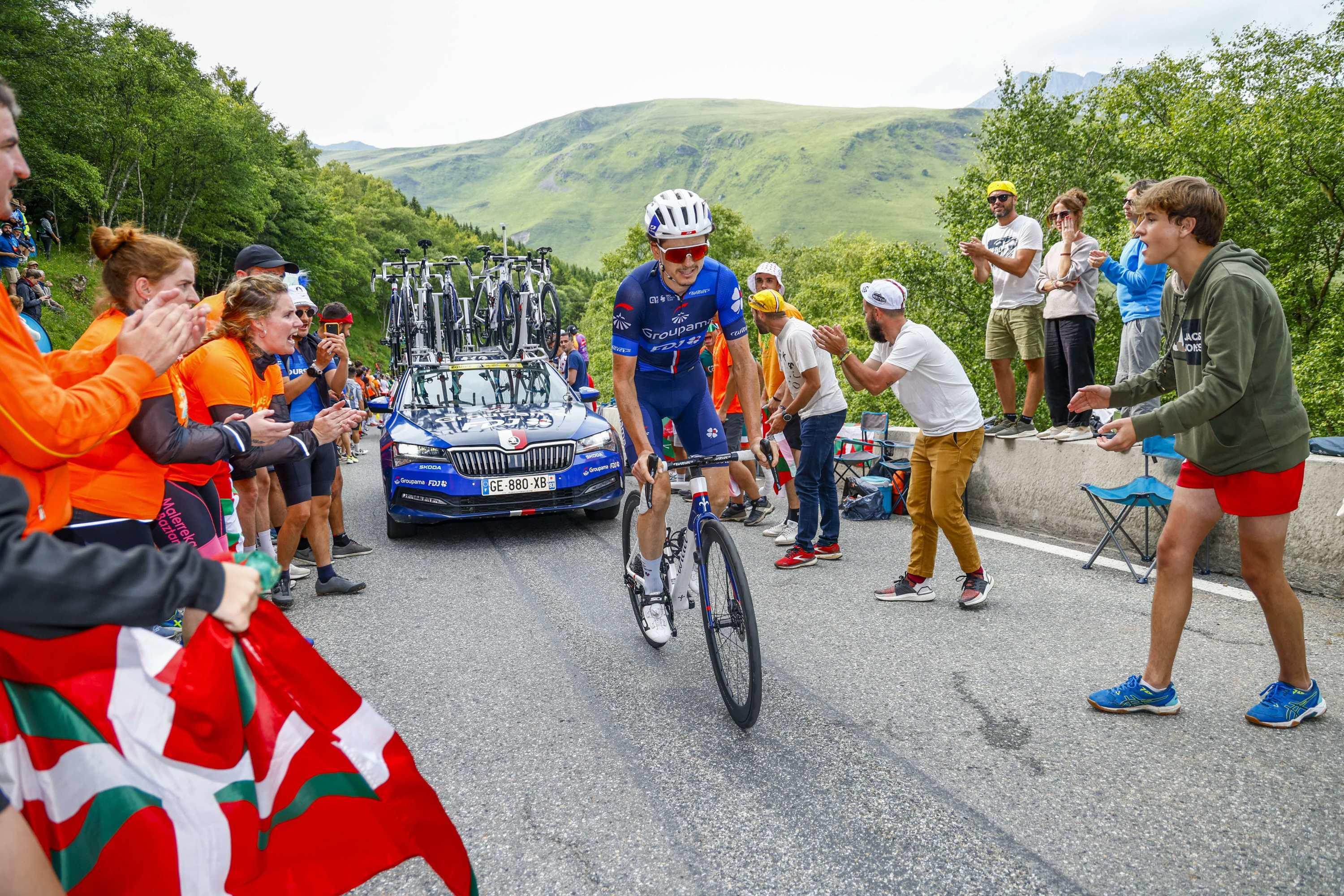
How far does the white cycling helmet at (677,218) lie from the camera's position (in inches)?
159

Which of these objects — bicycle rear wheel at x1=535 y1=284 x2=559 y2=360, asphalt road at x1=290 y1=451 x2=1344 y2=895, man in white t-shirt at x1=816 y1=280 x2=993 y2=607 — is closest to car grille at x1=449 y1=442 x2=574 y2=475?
asphalt road at x1=290 y1=451 x2=1344 y2=895

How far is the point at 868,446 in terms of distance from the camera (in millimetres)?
9562

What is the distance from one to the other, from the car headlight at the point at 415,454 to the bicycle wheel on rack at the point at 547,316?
745 cm

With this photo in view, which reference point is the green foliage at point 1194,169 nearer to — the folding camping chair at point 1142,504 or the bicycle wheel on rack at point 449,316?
the bicycle wheel on rack at point 449,316

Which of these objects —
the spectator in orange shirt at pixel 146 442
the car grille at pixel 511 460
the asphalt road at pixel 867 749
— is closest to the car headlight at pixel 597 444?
the car grille at pixel 511 460

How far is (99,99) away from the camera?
121 feet

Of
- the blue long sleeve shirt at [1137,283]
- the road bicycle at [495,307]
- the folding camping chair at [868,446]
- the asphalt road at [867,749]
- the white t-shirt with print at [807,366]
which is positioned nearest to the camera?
the asphalt road at [867,749]

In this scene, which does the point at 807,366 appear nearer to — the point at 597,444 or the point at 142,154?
the point at 597,444

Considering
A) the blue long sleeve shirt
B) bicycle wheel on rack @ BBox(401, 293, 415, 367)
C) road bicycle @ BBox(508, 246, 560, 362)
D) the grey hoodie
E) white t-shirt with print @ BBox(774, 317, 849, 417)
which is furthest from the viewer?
road bicycle @ BBox(508, 246, 560, 362)

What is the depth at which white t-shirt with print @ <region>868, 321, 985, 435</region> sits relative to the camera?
5180 millimetres

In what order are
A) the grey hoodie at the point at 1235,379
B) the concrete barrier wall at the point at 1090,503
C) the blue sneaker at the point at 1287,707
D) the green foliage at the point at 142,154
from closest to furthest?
the grey hoodie at the point at 1235,379 < the blue sneaker at the point at 1287,707 < the concrete barrier wall at the point at 1090,503 < the green foliage at the point at 142,154

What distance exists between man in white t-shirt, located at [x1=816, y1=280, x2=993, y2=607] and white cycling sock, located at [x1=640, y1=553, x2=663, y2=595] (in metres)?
1.62

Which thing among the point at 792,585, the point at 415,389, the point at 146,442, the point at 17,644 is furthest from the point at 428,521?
the point at 17,644

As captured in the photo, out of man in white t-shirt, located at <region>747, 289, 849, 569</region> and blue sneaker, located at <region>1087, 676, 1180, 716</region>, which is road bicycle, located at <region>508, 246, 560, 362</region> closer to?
man in white t-shirt, located at <region>747, 289, 849, 569</region>
